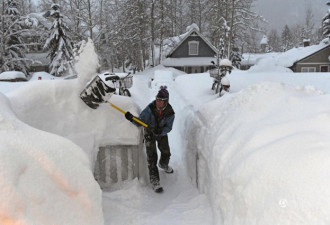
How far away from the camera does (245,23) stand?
24500 mm

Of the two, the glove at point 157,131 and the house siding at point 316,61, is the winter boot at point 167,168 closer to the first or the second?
the glove at point 157,131

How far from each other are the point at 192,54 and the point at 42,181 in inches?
1169

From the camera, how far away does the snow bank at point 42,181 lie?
188cm

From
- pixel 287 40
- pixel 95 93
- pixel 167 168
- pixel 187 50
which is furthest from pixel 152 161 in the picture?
pixel 287 40

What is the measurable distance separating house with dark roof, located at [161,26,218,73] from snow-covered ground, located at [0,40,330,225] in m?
25.5

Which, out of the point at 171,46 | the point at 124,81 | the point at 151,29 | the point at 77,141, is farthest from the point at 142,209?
the point at 171,46

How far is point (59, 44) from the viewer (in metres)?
24.2

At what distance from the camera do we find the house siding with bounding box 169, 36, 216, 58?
99.4ft

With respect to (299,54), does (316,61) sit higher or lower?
lower

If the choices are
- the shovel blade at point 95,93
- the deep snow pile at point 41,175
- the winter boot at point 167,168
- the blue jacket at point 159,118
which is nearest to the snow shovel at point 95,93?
Result: the shovel blade at point 95,93

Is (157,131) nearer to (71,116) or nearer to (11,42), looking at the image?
(71,116)

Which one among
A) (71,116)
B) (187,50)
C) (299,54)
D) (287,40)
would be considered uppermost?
(287,40)

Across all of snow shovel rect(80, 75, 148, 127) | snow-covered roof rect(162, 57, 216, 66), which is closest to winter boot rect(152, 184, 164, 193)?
→ snow shovel rect(80, 75, 148, 127)

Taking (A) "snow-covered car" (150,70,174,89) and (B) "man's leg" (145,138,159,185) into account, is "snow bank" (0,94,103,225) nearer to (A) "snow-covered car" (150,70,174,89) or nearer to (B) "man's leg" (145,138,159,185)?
(B) "man's leg" (145,138,159,185)
